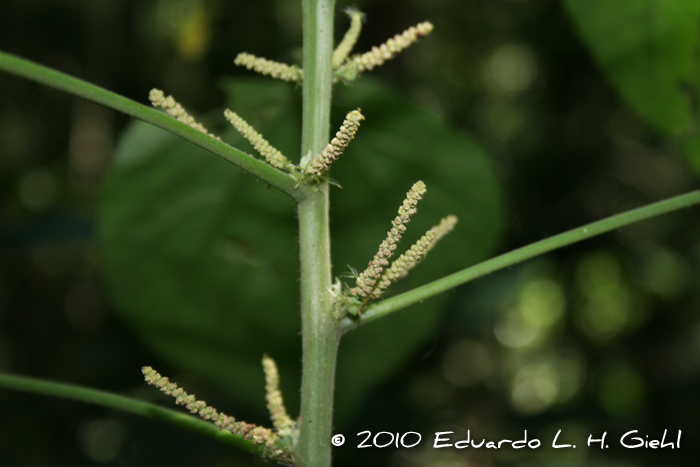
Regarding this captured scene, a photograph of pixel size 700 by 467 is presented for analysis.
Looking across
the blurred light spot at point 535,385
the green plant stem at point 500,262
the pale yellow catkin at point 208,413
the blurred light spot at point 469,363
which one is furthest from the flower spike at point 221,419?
the blurred light spot at point 535,385

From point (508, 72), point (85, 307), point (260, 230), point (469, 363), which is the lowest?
point (260, 230)

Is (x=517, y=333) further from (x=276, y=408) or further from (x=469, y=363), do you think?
(x=276, y=408)

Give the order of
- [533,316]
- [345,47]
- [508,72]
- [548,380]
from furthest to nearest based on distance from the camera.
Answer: [548,380] → [533,316] → [508,72] → [345,47]

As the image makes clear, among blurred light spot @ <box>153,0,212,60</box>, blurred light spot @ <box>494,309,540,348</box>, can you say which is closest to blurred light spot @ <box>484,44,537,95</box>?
blurred light spot @ <box>494,309,540,348</box>

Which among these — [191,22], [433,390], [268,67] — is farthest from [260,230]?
[433,390]

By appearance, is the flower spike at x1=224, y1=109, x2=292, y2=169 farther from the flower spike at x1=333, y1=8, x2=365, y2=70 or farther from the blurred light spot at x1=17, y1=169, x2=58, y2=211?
the blurred light spot at x1=17, y1=169, x2=58, y2=211

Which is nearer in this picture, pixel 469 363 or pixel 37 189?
pixel 37 189

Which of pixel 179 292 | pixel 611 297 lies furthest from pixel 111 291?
pixel 611 297

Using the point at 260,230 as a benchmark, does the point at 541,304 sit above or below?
above
